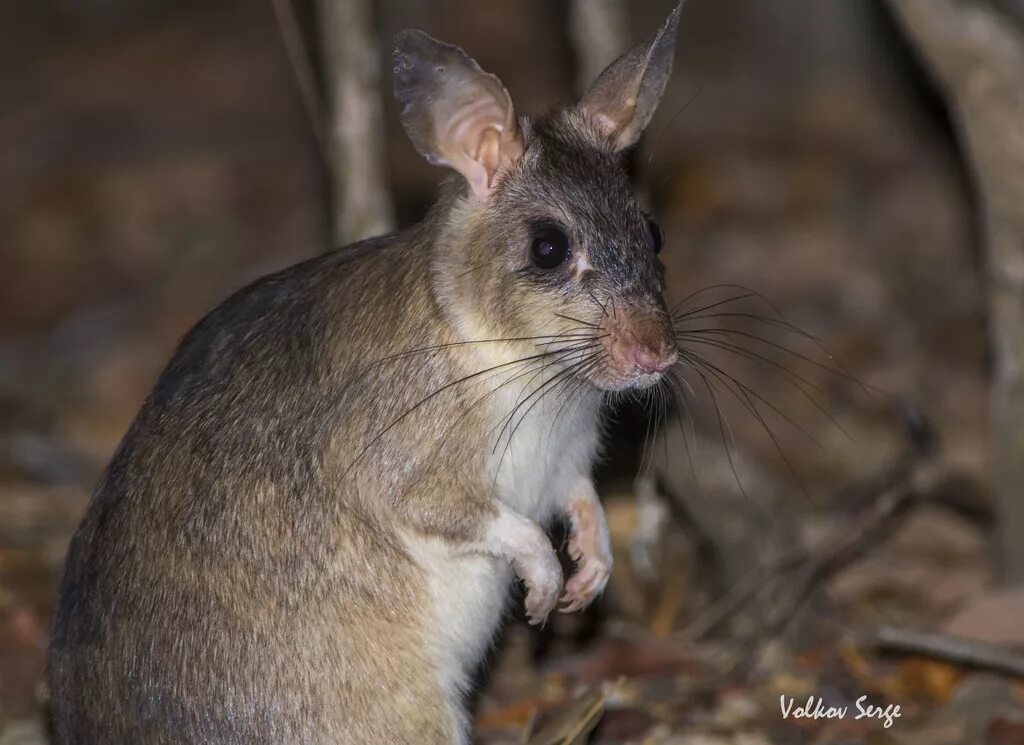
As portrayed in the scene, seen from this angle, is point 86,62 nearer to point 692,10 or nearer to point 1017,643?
point 692,10

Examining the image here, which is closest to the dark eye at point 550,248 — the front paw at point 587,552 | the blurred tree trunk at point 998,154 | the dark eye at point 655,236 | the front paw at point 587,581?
the dark eye at point 655,236

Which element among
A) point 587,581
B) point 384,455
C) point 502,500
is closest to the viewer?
point 384,455

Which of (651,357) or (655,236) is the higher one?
(655,236)

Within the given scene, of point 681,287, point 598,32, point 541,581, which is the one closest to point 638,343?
point 541,581

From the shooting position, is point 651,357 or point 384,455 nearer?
point 651,357

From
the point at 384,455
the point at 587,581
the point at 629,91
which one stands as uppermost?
the point at 629,91

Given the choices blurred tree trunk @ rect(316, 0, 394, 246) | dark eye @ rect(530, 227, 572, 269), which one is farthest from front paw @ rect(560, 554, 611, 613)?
blurred tree trunk @ rect(316, 0, 394, 246)

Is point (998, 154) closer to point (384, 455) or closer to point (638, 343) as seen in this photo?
point (638, 343)

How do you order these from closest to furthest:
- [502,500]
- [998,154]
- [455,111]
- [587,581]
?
[455,111] < [502,500] < [587,581] < [998,154]
